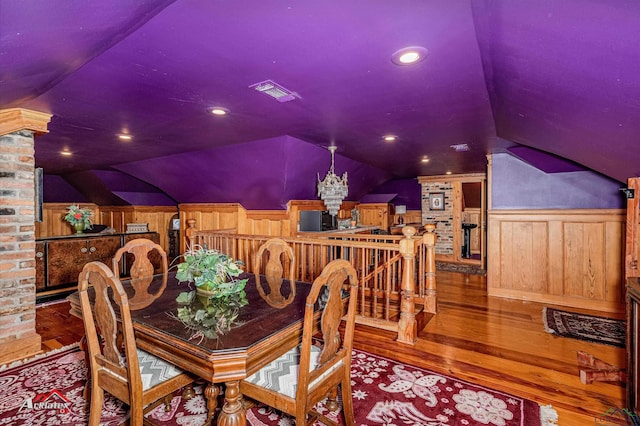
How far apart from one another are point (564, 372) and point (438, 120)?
2.36 metres

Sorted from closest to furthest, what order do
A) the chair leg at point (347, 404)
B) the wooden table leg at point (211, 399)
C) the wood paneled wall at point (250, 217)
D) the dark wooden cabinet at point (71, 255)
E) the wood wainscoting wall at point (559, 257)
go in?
the chair leg at point (347, 404), the wooden table leg at point (211, 399), the wood wainscoting wall at point (559, 257), the dark wooden cabinet at point (71, 255), the wood paneled wall at point (250, 217)

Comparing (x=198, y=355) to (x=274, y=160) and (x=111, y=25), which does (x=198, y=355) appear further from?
(x=274, y=160)

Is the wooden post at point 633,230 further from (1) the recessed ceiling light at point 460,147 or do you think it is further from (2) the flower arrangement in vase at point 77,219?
(2) the flower arrangement in vase at point 77,219

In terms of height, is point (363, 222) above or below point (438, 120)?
below

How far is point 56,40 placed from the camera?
136cm

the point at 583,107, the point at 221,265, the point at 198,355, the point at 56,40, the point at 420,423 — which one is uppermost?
the point at 56,40

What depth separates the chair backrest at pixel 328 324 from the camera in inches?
53.8

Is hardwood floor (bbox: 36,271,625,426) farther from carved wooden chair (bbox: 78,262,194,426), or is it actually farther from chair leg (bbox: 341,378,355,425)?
carved wooden chair (bbox: 78,262,194,426)

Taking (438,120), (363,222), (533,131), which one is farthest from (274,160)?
(363,222)

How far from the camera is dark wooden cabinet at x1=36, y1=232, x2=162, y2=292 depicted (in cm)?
432

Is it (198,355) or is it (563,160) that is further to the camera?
(563,160)

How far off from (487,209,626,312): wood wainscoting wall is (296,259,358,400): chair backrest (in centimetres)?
387

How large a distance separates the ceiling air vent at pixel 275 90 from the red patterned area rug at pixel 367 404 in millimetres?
2129

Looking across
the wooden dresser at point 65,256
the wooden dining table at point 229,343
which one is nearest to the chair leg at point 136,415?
the wooden dining table at point 229,343
